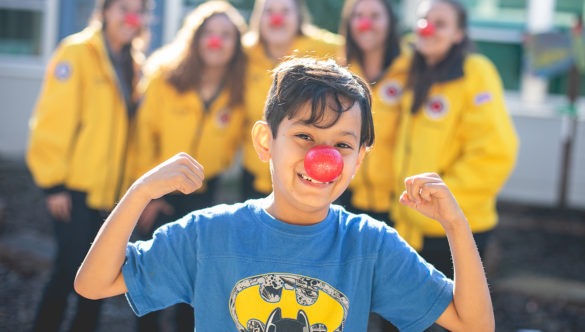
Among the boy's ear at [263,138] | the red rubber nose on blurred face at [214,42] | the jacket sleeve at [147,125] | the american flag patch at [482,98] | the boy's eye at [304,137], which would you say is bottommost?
the jacket sleeve at [147,125]

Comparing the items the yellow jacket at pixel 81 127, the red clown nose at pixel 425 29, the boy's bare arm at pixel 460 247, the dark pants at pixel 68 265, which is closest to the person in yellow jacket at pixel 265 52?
the red clown nose at pixel 425 29

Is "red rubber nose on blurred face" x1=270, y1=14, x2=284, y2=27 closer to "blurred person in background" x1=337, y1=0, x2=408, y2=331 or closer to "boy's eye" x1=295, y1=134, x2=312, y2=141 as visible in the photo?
"blurred person in background" x1=337, y1=0, x2=408, y2=331

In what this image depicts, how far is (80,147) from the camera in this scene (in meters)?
4.31

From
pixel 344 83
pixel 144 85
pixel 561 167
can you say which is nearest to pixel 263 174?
pixel 144 85

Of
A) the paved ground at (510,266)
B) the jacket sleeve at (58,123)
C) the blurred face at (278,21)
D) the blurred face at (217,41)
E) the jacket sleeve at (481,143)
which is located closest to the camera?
the jacket sleeve at (481,143)

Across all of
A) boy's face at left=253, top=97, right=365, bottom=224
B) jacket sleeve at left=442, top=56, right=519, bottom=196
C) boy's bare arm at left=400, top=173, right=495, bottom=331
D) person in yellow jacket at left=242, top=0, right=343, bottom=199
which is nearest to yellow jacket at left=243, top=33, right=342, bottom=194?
person in yellow jacket at left=242, top=0, right=343, bottom=199

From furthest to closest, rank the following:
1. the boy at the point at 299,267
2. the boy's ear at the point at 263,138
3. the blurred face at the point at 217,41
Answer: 1. the blurred face at the point at 217,41
2. the boy's ear at the point at 263,138
3. the boy at the point at 299,267

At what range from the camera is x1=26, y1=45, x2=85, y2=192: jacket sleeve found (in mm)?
4254

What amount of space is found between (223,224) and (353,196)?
2.17m

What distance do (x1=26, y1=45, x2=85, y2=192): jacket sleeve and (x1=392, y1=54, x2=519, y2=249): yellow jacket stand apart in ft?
5.44

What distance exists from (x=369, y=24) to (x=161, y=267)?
254cm

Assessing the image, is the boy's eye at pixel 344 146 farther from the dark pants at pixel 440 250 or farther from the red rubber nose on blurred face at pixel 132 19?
the red rubber nose on blurred face at pixel 132 19

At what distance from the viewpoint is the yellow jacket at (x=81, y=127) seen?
426cm

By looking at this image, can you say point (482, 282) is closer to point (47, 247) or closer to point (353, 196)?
point (353, 196)
